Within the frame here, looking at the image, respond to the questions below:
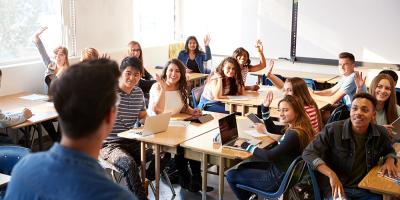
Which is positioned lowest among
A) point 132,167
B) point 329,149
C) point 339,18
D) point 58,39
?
point 132,167

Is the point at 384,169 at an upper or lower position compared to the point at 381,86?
lower

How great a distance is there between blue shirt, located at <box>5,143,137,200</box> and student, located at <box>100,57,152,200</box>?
2686mm

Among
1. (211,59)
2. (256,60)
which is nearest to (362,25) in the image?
(256,60)

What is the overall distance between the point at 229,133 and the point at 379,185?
1.29m

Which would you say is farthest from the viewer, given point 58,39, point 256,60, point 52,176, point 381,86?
point 256,60

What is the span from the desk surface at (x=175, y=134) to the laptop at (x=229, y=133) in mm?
357

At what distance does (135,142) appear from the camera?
4277 mm

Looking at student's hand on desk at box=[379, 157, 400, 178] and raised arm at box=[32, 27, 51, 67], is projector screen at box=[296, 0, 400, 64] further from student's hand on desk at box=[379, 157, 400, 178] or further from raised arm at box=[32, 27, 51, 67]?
student's hand on desk at box=[379, 157, 400, 178]

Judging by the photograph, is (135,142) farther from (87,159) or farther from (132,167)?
(87,159)

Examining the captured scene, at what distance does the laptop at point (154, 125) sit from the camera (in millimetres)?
3957

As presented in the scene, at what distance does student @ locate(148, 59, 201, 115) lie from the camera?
4.63 meters

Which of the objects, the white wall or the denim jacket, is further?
the white wall

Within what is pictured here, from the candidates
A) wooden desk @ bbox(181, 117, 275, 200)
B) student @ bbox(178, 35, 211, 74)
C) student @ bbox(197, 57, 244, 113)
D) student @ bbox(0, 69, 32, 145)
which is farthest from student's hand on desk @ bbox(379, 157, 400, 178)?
student @ bbox(178, 35, 211, 74)

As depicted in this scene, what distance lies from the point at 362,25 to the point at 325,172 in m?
5.24
